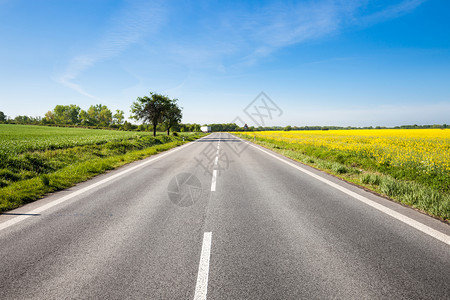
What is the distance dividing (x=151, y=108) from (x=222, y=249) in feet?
127

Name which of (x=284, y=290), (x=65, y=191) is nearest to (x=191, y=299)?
(x=284, y=290)

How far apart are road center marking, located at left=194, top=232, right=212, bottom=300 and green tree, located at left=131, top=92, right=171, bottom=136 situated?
3755 cm

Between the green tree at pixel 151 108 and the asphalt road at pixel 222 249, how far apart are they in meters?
35.2

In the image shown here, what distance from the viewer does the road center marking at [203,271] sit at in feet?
6.89

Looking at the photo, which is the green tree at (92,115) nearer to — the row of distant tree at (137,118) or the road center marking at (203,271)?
the row of distant tree at (137,118)

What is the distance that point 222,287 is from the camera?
221 centimetres

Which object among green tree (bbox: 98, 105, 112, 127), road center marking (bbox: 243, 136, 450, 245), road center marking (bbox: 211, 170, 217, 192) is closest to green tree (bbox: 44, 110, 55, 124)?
green tree (bbox: 98, 105, 112, 127)

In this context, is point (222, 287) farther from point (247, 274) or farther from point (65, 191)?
point (65, 191)

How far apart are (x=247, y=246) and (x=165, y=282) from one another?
48.8 inches

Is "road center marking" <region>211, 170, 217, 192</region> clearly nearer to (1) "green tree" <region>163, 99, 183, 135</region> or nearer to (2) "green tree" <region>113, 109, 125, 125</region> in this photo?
(1) "green tree" <region>163, 99, 183, 135</region>

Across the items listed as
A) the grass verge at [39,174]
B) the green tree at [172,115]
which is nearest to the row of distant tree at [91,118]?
the green tree at [172,115]

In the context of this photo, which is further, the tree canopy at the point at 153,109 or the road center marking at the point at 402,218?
the tree canopy at the point at 153,109

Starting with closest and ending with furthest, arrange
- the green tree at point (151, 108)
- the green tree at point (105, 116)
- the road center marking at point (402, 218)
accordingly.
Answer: the road center marking at point (402, 218) → the green tree at point (151, 108) → the green tree at point (105, 116)

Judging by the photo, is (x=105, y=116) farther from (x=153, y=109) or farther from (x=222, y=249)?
(x=222, y=249)
